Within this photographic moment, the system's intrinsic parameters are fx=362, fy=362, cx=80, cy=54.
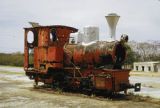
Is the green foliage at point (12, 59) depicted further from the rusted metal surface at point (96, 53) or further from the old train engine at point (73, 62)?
the rusted metal surface at point (96, 53)

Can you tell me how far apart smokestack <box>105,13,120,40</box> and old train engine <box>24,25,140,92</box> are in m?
1.82

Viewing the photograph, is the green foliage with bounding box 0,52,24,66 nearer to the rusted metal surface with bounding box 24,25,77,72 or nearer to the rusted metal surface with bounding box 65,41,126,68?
the rusted metal surface with bounding box 24,25,77,72

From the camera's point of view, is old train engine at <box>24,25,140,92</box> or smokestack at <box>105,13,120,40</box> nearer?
old train engine at <box>24,25,140,92</box>

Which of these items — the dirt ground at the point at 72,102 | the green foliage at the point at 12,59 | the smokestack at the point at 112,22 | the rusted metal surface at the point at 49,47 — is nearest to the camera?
the dirt ground at the point at 72,102

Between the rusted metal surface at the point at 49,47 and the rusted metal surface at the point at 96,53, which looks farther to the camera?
the rusted metal surface at the point at 49,47

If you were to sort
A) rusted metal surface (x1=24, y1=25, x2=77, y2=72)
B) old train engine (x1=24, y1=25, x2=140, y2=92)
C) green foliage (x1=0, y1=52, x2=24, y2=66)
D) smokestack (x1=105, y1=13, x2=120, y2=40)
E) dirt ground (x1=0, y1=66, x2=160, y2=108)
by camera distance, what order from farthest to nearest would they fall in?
green foliage (x1=0, y1=52, x2=24, y2=66), smokestack (x1=105, y1=13, x2=120, y2=40), rusted metal surface (x1=24, y1=25, x2=77, y2=72), old train engine (x1=24, y1=25, x2=140, y2=92), dirt ground (x1=0, y1=66, x2=160, y2=108)

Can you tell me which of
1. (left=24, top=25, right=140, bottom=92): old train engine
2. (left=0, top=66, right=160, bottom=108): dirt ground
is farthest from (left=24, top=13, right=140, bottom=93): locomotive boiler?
(left=0, top=66, right=160, bottom=108): dirt ground

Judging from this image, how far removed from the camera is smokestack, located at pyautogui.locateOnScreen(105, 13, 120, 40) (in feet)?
60.5

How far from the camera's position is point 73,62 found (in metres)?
17.5

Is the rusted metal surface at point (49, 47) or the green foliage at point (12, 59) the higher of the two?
the rusted metal surface at point (49, 47)

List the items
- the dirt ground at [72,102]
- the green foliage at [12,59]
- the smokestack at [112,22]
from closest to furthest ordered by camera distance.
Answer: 1. the dirt ground at [72,102]
2. the smokestack at [112,22]
3. the green foliage at [12,59]

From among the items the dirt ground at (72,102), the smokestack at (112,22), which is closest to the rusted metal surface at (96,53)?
the dirt ground at (72,102)

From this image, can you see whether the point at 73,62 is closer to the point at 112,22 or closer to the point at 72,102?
the point at 112,22

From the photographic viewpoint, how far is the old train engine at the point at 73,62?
15.3m
